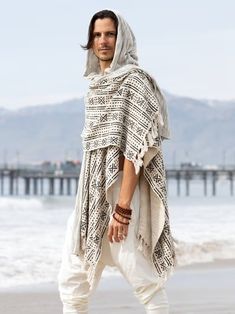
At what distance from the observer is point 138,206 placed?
2996mm

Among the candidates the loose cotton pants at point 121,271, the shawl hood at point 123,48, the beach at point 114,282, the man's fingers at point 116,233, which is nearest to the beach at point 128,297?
the beach at point 114,282

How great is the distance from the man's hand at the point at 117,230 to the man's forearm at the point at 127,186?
47 millimetres

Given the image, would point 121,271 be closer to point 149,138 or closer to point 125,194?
point 125,194

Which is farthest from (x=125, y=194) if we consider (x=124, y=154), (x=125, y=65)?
(x=125, y=65)

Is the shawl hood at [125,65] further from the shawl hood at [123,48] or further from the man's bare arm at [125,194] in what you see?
the man's bare arm at [125,194]

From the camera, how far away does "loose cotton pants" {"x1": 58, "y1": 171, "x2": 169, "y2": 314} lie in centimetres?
295

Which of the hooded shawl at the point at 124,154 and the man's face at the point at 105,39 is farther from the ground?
the man's face at the point at 105,39

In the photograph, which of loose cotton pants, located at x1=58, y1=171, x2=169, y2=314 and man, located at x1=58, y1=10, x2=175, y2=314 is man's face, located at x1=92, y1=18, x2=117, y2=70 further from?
loose cotton pants, located at x1=58, y1=171, x2=169, y2=314

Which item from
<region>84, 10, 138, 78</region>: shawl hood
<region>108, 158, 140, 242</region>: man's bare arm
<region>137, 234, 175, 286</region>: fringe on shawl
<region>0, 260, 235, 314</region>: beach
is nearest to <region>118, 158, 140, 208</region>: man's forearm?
<region>108, 158, 140, 242</region>: man's bare arm

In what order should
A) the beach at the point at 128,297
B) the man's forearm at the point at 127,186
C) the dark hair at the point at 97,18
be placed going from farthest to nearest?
the beach at the point at 128,297, the dark hair at the point at 97,18, the man's forearm at the point at 127,186

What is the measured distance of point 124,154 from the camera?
295 cm

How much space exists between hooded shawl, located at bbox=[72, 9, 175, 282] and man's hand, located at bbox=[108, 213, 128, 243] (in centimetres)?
6

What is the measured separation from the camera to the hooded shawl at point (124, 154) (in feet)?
9.75

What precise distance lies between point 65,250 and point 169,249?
1.05 feet
